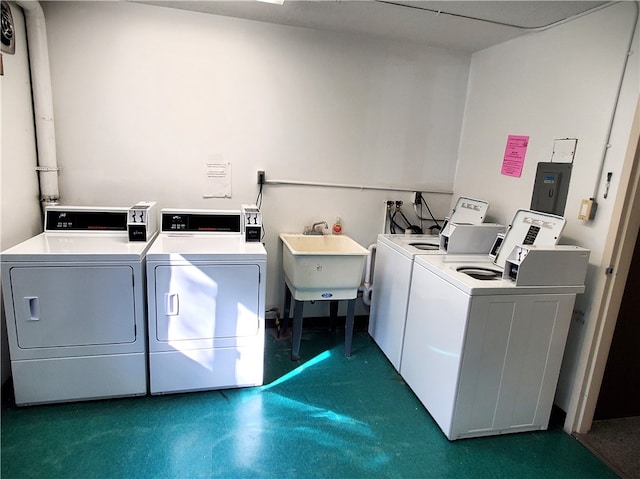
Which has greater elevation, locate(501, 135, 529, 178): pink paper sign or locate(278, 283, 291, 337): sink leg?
locate(501, 135, 529, 178): pink paper sign

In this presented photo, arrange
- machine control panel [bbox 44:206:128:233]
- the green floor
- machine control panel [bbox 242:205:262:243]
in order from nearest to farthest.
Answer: the green floor, machine control panel [bbox 44:206:128:233], machine control panel [bbox 242:205:262:243]

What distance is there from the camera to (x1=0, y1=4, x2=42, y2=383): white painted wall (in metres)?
2.22

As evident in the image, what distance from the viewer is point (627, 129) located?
2.03 meters

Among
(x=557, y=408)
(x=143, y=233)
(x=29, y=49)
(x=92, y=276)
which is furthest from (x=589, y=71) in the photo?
(x=29, y=49)

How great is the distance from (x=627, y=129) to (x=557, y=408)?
1.75m

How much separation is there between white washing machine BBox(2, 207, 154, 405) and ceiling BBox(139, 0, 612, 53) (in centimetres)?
187

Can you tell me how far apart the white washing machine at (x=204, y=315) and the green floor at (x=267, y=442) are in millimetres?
150

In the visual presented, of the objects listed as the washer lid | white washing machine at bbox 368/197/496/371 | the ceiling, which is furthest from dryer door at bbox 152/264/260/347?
the ceiling

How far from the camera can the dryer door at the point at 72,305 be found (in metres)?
2.11

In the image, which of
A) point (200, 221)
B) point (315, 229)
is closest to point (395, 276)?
point (315, 229)

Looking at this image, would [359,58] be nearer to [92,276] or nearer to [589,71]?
[589,71]

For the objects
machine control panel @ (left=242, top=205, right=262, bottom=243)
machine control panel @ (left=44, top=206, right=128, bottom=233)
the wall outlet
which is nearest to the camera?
the wall outlet

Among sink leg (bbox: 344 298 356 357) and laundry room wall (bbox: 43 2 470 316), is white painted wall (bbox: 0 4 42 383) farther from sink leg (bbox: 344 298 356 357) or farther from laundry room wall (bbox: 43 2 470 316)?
sink leg (bbox: 344 298 356 357)

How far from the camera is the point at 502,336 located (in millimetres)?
2098
